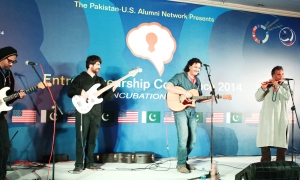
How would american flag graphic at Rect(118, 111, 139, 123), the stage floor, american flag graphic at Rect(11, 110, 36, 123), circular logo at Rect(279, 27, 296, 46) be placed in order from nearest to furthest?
the stage floor
american flag graphic at Rect(11, 110, 36, 123)
american flag graphic at Rect(118, 111, 139, 123)
circular logo at Rect(279, 27, 296, 46)

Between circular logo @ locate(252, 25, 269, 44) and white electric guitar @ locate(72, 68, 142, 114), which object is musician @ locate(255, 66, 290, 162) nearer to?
circular logo @ locate(252, 25, 269, 44)

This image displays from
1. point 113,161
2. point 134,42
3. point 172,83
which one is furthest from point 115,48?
point 113,161

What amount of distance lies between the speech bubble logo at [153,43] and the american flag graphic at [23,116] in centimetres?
215

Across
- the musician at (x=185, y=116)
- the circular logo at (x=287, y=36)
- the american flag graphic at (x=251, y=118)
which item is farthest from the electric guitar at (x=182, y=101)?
the circular logo at (x=287, y=36)

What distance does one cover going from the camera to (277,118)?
4555 mm

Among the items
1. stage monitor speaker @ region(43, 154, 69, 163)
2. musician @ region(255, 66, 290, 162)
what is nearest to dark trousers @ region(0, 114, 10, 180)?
stage monitor speaker @ region(43, 154, 69, 163)

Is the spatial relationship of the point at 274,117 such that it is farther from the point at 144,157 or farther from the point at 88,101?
the point at 88,101

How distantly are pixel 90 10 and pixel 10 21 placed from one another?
139 cm

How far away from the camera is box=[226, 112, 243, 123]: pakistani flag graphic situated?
6.34 m

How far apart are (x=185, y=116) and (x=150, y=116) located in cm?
147

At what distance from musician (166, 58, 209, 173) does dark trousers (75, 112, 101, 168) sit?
128 centimetres

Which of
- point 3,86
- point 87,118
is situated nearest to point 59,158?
point 87,118

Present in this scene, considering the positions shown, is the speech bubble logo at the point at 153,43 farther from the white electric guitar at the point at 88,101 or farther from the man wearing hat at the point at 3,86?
the man wearing hat at the point at 3,86

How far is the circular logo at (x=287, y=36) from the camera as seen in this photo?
6.81 metres
